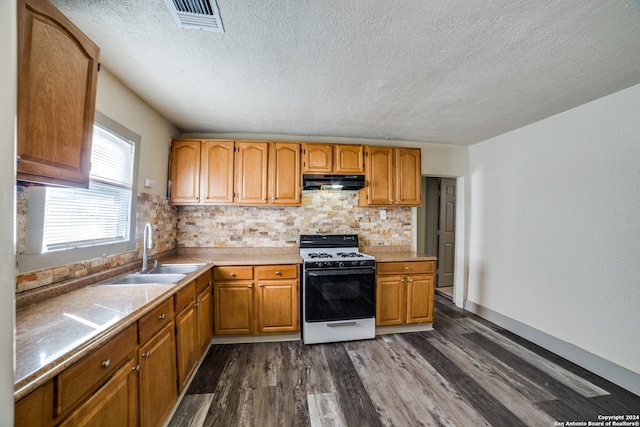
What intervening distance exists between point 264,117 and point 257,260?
5.21 ft

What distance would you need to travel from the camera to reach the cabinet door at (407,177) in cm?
317

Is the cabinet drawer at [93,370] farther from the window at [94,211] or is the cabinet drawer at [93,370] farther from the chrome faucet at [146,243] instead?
the chrome faucet at [146,243]

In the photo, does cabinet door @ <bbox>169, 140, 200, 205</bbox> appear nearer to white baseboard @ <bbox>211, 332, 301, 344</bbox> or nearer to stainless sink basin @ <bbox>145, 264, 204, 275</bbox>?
stainless sink basin @ <bbox>145, 264, 204, 275</bbox>

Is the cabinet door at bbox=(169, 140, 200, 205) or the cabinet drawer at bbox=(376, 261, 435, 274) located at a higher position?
the cabinet door at bbox=(169, 140, 200, 205)

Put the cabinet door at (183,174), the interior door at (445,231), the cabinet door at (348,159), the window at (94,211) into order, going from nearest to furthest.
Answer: the window at (94,211) → the cabinet door at (183,174) → the cabinet door at (348,159) → the interior door at (445,231)

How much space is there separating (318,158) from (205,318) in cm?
215

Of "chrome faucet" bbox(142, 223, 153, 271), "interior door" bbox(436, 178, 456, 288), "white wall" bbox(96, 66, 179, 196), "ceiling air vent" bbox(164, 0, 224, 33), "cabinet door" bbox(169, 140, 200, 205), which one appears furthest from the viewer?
"interior door" bbox(436, 178, 456, 288)

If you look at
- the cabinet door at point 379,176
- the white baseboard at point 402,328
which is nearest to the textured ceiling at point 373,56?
the cabinet door at point 379,176

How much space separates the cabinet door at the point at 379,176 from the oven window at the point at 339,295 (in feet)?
3.12

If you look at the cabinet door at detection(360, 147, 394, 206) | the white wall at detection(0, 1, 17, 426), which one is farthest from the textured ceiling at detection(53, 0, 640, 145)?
the white wall at detection(0, 1, 17, 426)

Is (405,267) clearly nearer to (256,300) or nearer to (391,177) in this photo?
(391,177)

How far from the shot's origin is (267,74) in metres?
1.85

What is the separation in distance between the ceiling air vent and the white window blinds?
1068mm

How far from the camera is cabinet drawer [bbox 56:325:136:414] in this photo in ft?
2.78
